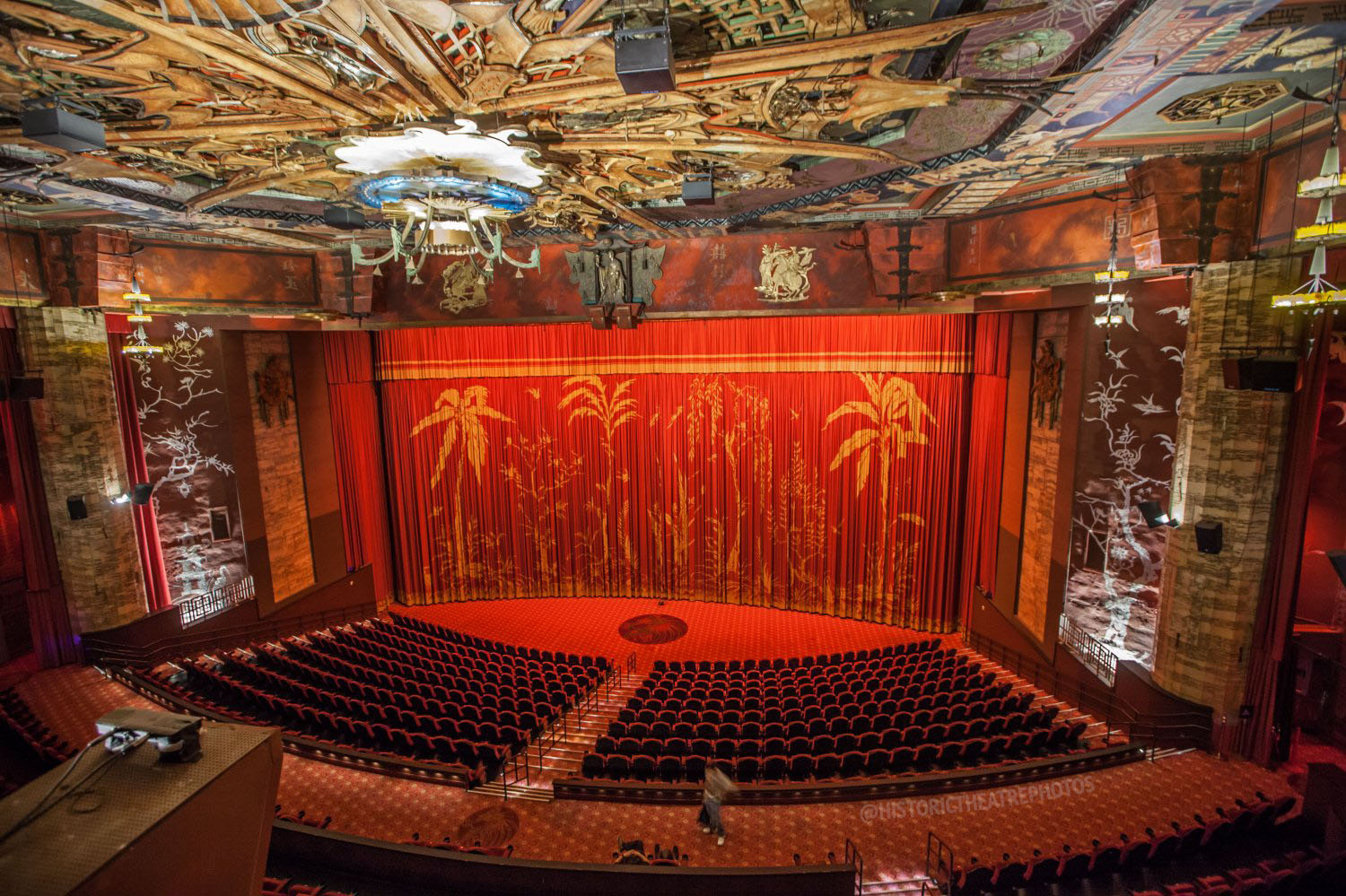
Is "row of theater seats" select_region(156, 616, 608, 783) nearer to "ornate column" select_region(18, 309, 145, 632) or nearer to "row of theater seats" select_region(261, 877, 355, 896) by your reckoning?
"ornate column" select_region(18, 309, 145, 632)

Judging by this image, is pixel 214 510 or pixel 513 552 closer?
pixel 214 510

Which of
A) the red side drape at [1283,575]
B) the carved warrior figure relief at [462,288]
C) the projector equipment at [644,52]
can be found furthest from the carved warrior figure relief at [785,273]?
the projector equipment at [644,52]

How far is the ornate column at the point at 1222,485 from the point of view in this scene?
283 inches

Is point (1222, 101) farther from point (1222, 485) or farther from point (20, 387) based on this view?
point (20, 387)

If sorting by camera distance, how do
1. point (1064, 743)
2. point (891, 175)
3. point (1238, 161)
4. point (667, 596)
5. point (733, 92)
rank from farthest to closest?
point (667, 596)
point (1064, 743)
point (891, 175)
point (1238, 161)
point (733, 92)

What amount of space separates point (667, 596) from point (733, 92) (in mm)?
12922

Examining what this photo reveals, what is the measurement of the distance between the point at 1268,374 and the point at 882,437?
7845 millimetres

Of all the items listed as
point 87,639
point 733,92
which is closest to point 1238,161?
point 733,92

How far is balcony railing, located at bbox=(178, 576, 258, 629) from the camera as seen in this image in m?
12.2

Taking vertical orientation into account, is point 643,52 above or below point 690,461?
above

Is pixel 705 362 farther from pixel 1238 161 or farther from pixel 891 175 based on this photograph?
pixel 1238 161

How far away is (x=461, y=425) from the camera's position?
16234mm

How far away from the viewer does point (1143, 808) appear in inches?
277

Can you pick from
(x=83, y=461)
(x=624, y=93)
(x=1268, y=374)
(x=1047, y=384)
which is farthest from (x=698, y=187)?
(x=83, y=461)
